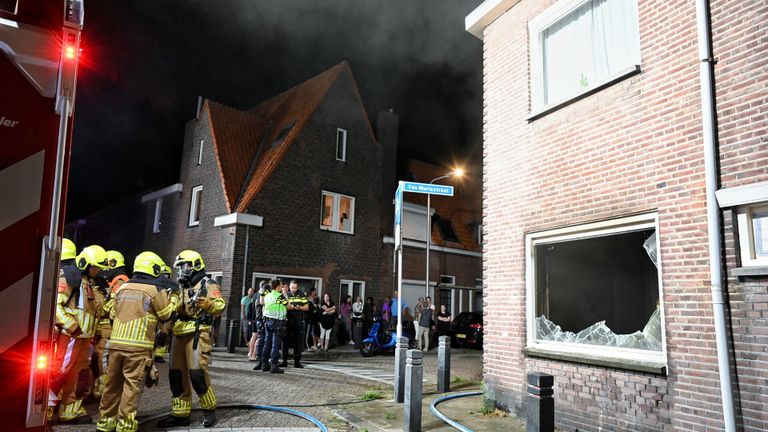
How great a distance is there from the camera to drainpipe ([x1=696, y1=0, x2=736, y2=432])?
→ 4363mm

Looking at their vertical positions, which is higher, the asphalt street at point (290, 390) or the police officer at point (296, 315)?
the police officer at point (296, 315)

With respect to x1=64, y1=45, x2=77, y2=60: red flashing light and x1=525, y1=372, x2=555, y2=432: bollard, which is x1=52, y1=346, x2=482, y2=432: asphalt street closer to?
x1=525, y1=372, x2=555, y2=432: bollard

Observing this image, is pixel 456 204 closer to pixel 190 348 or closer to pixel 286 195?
pixel 286 195

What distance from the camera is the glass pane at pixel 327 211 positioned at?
18.8 metres

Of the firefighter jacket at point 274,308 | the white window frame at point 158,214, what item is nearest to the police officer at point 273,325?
the firefighter jacket at point 274,308

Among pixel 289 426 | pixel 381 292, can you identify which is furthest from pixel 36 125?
pixel 381 292

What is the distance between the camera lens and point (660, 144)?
5289mm

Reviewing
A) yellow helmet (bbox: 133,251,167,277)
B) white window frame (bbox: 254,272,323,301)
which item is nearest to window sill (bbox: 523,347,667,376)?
yellow helmet (bbox: 133,251,167,277)

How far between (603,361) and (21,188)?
5.46 m

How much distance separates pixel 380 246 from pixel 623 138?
14.8 m

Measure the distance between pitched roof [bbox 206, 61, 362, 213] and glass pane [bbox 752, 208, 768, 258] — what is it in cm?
1429

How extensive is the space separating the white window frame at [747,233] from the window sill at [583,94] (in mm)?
2017

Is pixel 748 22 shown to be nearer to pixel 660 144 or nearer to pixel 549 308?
pixel 660 144

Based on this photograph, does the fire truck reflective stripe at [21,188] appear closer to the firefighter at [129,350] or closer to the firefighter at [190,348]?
the firefighter at [129,350]
